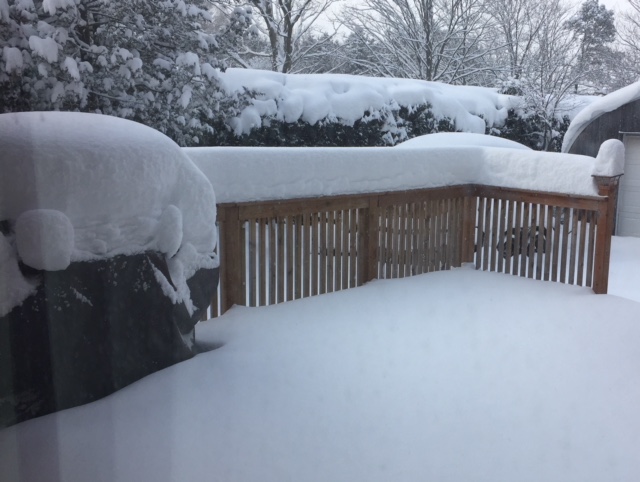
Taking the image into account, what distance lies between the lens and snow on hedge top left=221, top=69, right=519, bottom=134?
10.8 meters

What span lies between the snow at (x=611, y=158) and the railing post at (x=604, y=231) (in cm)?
7

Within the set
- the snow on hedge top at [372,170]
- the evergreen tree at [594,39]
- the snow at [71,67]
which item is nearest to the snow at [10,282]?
the snow on hedge top at [372,170]

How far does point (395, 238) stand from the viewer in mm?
7293

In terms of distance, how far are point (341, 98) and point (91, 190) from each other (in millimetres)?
8741

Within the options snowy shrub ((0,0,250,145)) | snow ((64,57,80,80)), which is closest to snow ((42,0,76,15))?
snowy shrub ((0,0,250,145))

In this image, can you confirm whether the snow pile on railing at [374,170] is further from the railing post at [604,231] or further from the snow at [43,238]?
the snow at [43,238]

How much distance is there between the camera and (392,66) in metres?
21.5

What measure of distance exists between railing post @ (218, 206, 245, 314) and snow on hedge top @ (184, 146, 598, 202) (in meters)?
0.15

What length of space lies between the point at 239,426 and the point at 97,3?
6.40 metres

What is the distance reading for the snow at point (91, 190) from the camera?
11.2 ft

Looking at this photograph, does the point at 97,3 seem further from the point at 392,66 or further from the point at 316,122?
the point at 392,66

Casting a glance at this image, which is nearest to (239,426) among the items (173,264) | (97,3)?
(173,264)

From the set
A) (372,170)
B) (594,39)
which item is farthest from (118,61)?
(594,39)

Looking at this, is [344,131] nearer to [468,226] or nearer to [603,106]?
[468,226]
